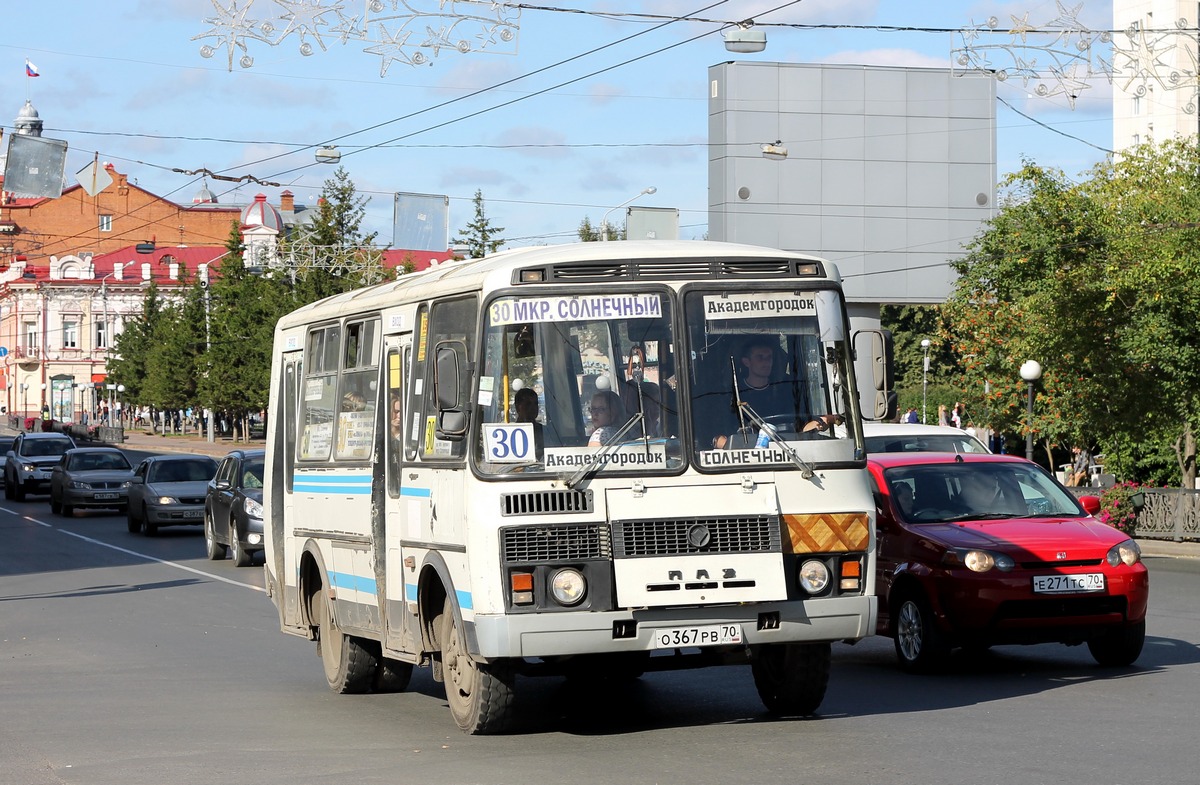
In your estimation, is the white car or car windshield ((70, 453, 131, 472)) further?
car windshield ((70, 453, 131, 472))

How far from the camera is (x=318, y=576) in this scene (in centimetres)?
1264

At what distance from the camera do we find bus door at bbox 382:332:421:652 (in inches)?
407

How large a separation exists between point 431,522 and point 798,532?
2116mm

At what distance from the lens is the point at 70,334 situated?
13350cm

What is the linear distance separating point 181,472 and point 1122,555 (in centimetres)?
2385

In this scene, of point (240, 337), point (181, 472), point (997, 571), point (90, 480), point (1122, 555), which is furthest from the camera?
point (240, 337)

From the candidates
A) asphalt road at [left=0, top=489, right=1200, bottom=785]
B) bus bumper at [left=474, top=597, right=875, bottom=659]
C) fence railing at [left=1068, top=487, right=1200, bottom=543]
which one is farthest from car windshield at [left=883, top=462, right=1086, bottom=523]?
fence railing at [left=1068, top=487, right=1200, bottom=543]

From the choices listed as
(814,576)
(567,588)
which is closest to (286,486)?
(567,588)

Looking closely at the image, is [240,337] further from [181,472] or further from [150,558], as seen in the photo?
[150,558]

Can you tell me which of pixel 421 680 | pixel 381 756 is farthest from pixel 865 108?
pixel 381 756

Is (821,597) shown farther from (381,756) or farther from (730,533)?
(381,756)

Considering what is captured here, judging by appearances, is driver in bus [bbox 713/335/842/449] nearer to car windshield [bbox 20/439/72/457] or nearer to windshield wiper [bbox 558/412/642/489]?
windshield wiper [bbox 558/412/642/489]

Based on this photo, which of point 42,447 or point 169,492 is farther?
point 42,447

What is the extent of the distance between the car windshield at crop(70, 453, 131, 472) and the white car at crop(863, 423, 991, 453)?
24564mm
